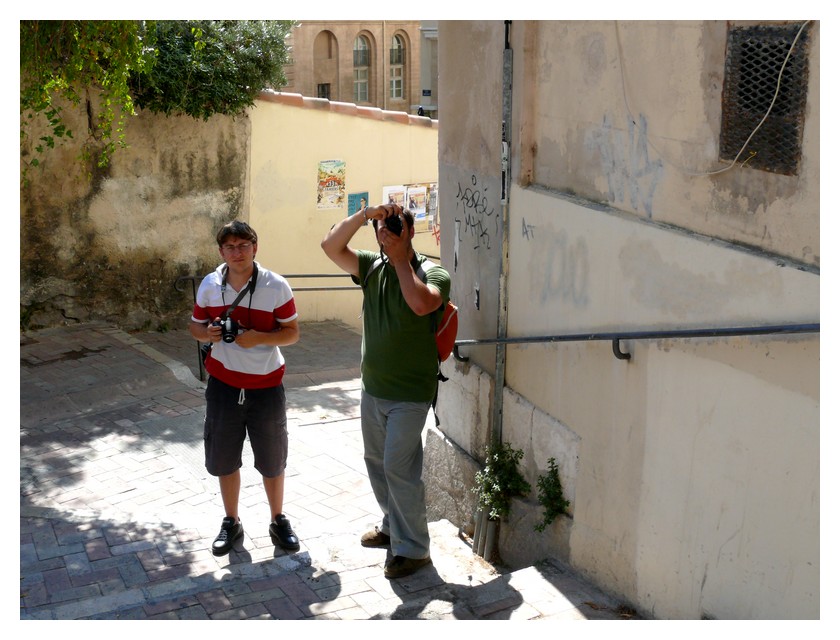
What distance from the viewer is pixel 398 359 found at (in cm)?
486

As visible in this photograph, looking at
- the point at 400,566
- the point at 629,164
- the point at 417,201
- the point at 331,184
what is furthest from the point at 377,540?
the point at 417,201

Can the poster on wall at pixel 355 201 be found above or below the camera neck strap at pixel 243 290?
above

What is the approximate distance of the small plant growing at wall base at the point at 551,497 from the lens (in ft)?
16.4

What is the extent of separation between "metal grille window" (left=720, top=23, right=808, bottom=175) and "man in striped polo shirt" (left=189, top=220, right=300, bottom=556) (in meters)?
2.30

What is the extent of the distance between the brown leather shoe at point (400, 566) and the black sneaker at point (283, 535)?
0.61m

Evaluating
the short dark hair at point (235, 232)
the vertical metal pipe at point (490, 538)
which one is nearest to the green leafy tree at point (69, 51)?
the short dark hair at point (235, 232)

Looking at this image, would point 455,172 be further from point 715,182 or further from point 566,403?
point 715,182

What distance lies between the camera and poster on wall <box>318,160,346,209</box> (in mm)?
12570

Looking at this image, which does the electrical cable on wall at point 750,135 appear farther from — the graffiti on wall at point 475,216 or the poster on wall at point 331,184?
the poster on wall at point 331,184

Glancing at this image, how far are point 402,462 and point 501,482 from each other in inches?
29.7

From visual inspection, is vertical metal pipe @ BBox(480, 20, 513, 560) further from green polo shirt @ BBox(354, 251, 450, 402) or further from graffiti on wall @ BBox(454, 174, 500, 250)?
green polo shirt @ BBox(354, 251, 450, 402)

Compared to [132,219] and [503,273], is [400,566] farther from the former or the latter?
[132,219]

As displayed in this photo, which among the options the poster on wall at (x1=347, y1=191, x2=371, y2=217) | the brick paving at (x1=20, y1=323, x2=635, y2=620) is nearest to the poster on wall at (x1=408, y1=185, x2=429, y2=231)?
the poster on wall at (x1=347, y1=191, x2=371, y2=217)

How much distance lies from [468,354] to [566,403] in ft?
3.99
